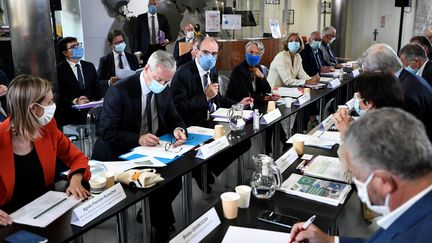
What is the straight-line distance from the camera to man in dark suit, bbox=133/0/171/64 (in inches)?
252

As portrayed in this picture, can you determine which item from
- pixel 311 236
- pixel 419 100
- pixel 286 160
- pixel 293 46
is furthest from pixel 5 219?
pixel 293 46

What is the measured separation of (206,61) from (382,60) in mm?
1408

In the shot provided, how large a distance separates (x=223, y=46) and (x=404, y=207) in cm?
681

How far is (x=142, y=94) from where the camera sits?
2.85 metres

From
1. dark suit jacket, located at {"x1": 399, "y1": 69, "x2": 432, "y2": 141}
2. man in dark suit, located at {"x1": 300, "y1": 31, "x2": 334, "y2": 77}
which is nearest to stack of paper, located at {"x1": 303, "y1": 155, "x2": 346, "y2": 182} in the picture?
dark suit jacket, located at {"x1": 399, "y1": 69, "x2": 432, "y2": 141}

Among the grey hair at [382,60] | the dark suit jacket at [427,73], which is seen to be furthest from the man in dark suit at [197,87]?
the dark suit jacket at [427,73]

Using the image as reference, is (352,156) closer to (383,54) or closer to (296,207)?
(296,207)

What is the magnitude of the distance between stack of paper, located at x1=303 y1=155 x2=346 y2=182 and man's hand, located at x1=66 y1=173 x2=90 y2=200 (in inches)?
42.7

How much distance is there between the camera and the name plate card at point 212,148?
7.59 ft

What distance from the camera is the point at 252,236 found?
1.50 meters

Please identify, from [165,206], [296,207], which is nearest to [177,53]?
[165,206]

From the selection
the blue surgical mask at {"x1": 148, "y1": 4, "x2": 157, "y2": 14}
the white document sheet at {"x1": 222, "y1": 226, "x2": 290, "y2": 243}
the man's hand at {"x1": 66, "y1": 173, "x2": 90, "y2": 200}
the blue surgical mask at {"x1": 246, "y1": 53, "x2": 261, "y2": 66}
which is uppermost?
the blue surgical mask at {"x1": 148, "y1": 4, "x2": 157, "y2": 14}

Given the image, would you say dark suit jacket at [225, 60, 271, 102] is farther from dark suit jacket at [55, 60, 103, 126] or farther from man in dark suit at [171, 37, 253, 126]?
dark suit jacket at [55, 60, 103, 126]

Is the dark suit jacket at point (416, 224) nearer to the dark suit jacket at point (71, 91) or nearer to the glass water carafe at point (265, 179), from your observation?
the glass water carafe at point (265, 179)
